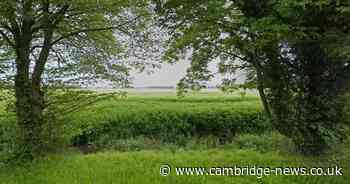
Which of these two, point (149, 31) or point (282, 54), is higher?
point (149, 31)

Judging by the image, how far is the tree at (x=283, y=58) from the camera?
4.91 metres

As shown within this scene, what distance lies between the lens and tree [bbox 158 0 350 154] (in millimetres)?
4906

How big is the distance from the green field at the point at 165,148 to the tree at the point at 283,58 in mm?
444

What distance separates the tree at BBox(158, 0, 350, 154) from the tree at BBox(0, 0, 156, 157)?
0.86 metres

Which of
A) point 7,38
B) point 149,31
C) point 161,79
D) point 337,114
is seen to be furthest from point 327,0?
point 161,79

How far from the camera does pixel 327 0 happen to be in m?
4.08

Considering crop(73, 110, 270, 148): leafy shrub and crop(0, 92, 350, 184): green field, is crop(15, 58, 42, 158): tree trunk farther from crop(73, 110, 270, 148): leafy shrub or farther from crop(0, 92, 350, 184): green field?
crop(73, 110, 270, 148): leafy shrub

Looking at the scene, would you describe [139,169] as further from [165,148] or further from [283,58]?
[165,148]

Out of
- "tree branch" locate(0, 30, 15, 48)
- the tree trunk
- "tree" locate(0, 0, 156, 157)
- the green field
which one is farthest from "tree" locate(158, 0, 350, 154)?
"tree branch" locate(0, 30, 15, 48)

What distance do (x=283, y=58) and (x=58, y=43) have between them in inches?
146

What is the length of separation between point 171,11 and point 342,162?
3.27 metres

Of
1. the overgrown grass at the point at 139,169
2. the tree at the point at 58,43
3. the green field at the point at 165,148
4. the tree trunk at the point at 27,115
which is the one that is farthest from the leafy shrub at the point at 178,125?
the tree trunk at the point at 27,115

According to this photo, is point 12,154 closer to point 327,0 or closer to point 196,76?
point 196,76

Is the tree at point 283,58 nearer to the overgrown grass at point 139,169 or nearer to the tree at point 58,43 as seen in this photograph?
the overgrown grass at point 139,169
